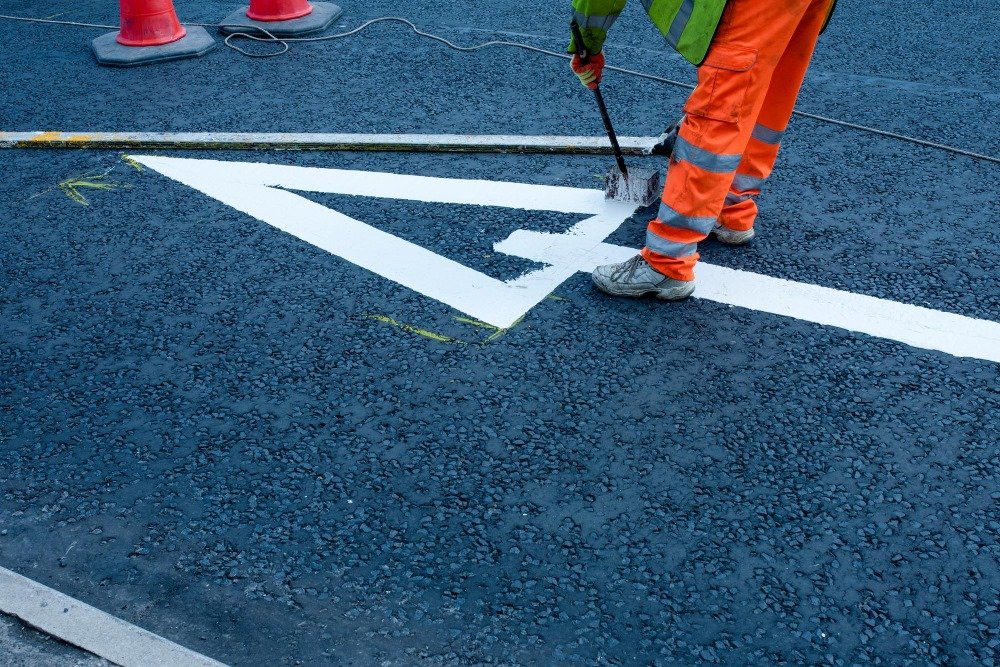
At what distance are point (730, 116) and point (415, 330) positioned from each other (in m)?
1.33

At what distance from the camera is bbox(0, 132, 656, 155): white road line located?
442 centimetres

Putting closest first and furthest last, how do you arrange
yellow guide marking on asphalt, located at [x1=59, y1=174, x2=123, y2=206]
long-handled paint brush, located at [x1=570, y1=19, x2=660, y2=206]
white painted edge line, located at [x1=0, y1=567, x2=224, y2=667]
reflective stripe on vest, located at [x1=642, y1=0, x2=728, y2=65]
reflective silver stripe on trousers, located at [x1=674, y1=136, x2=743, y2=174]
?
white painted edge line, located at [x1=0, y1=567, x2=224, y2=667] < reflective stripe on vest, located at [x1=642, y1=0, x2=728, y2=65] < reflective silver stripe on trousers, located at [x1=674, y1=136, x2=743, y2=174] < long-handled paint brush, located at [x1=570, y1=19, x2=660, y2=206] < yellow guide marking on asphalt, located at [x1=59, y1=174, x2=123, y2=206]

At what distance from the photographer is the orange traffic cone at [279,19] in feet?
20.2

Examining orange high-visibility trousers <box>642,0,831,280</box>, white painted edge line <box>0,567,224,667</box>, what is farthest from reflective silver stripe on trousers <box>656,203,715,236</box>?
white painted edge line <box>0,567,224,667</box>

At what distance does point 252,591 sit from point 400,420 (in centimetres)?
73

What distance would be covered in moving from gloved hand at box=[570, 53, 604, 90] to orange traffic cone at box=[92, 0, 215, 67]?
339cm

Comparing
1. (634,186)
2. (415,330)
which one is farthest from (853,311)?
(415,330)

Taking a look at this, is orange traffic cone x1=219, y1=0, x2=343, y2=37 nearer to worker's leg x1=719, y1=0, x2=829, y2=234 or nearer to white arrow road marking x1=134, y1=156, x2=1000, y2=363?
white arrow road marking x1=134, y1=156, x2=1000, y2=363

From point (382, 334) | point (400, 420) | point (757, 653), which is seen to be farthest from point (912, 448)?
point (382, 334)

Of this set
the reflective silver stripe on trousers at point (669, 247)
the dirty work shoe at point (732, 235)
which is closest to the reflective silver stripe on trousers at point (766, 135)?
the dirty work shoe at point (732, 235)

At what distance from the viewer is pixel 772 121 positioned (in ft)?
11.2

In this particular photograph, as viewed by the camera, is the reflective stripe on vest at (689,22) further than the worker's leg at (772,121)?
No

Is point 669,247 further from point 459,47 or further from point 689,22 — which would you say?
point 459,47

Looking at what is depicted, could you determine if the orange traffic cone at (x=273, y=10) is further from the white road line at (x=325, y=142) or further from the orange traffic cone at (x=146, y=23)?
the white road line at (x=325, y=142)
